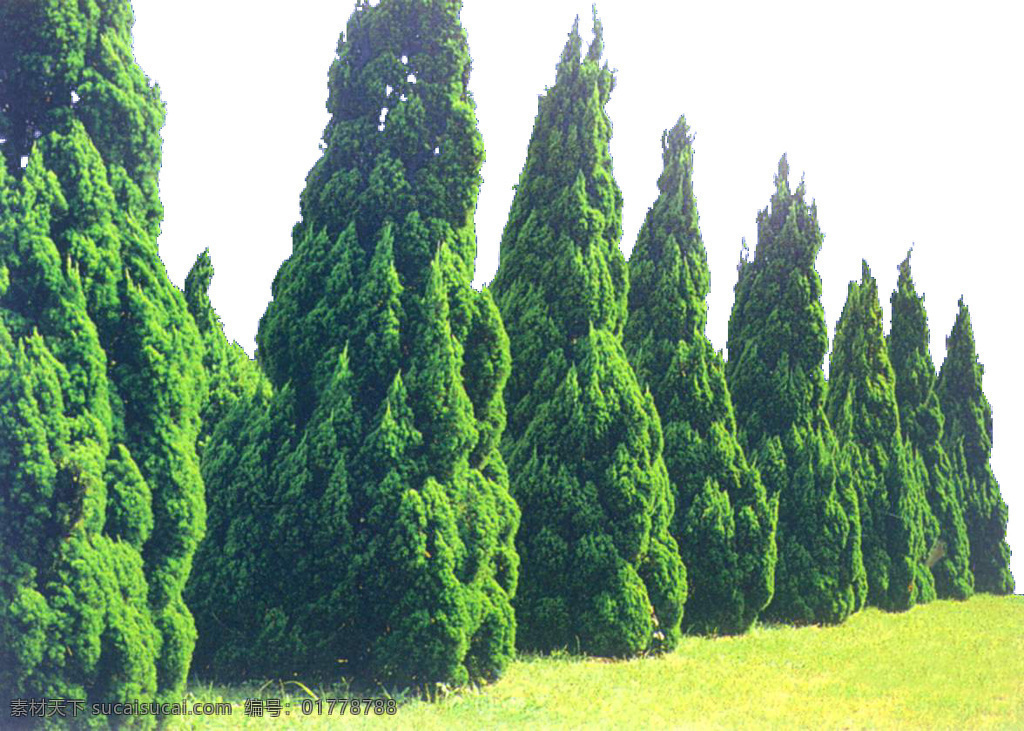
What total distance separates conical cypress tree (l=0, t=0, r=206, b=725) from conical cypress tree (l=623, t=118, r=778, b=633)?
31.0 ft

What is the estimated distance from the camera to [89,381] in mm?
8055

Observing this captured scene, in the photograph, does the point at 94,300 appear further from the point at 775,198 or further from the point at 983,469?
the point at 983,469

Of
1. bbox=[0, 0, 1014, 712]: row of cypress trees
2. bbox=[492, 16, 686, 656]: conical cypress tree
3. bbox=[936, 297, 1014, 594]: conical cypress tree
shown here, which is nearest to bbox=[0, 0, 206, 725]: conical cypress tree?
bbox=[0, 0, 1014, 712]: row of cypress trees

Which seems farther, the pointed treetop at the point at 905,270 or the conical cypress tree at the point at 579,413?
the pointed treetop at the point at 905,270

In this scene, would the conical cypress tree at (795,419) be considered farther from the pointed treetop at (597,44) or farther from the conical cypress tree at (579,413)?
the pointed treetop at (597,44)

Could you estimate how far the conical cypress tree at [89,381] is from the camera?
7.72 meters

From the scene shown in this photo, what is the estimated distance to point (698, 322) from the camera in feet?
56.0

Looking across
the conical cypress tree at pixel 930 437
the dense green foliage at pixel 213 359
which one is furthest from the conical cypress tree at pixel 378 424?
the conical cypress tree at pixel 930 437

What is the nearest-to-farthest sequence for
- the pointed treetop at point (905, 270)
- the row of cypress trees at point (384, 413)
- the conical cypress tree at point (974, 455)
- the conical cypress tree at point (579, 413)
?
the row of cypress trees at point (384, 413)
the conical cypress tree at point (579, 413)
the pointed treetop at point (905, 270)
the conical cypress tree at point (974, 455)

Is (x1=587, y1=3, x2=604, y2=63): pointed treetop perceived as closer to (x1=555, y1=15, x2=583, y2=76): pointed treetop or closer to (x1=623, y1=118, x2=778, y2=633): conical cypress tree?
(x1=555, y1=15, x2=583, y2=76): pointed treetop

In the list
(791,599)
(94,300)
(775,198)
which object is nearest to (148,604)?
(94,300)

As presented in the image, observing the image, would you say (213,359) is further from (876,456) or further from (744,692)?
(876,456)

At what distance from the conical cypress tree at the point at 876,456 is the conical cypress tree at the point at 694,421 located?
5.39 metres

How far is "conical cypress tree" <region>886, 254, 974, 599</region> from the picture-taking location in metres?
26.2
